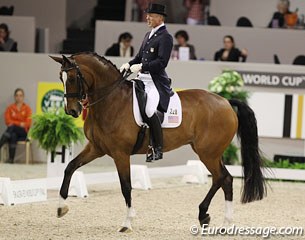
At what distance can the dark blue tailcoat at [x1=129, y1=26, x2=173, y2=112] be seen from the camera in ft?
23.0

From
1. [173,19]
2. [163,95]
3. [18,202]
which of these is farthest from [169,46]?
[173,19]

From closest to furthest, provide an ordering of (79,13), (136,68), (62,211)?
1. (136,68)
2. (62,211)
3. (79,13)

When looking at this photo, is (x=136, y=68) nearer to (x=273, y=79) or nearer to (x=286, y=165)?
(x=286, y=165)

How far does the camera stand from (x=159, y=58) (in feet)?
23.0

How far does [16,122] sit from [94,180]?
3.67m

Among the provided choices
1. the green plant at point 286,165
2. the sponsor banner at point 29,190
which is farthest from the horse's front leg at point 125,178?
the green plant at point 286,165

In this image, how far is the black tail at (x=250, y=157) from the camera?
759cm

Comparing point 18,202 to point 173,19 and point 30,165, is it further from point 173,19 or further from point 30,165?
point 173,19

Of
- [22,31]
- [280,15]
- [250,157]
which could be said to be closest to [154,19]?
[250,157]

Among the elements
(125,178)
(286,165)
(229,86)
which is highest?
(229,86)

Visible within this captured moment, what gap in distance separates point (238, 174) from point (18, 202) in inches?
167

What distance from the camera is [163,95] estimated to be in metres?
7.18

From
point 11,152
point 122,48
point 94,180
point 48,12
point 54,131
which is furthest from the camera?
point 48,12

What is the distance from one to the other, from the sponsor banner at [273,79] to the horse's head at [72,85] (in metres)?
6.46
